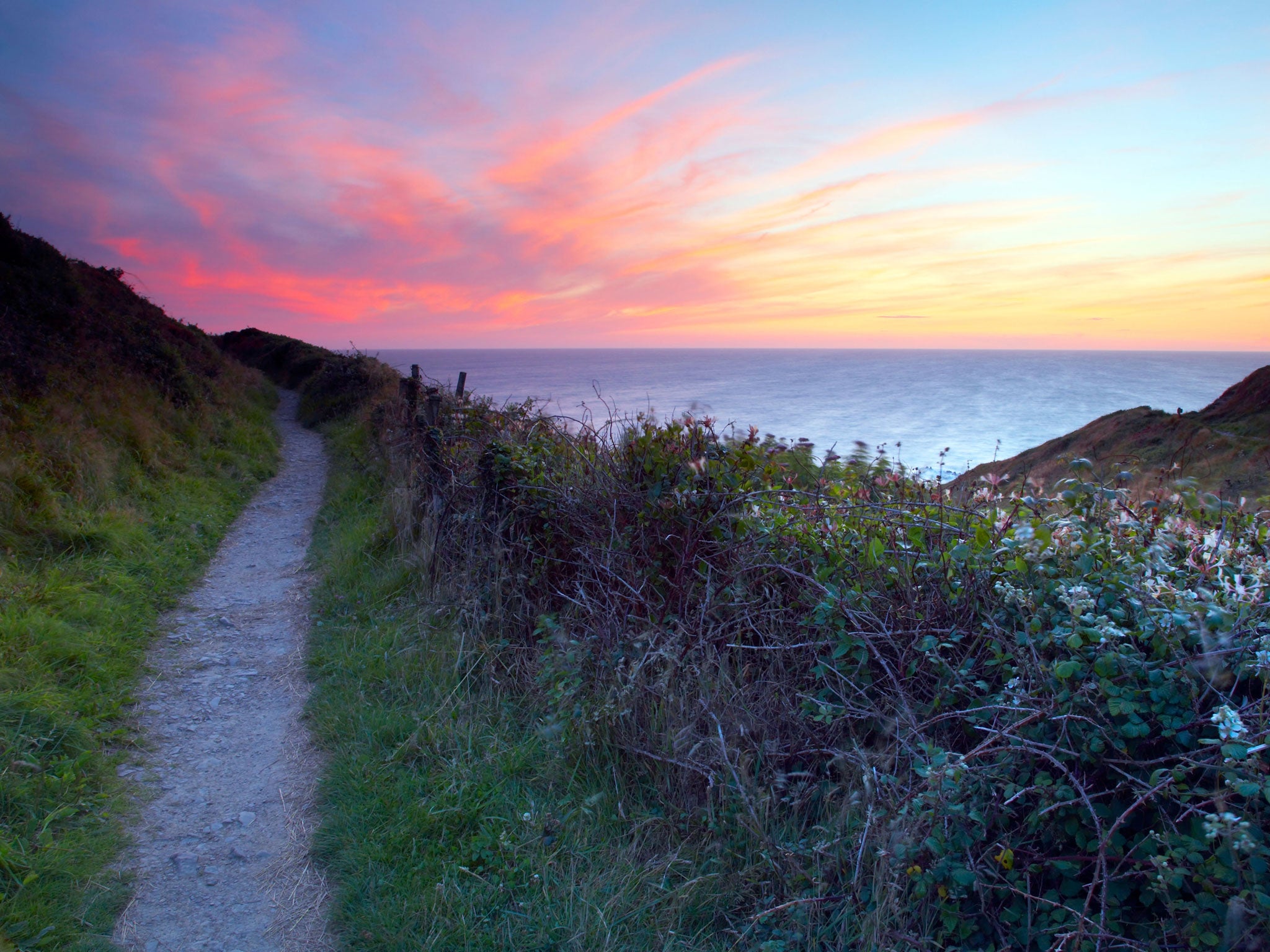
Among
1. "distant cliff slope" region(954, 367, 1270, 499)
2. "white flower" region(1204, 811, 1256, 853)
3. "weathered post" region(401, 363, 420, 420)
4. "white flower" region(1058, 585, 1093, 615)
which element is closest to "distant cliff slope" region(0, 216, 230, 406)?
"weathered post" region(401, 363, 420, 420)

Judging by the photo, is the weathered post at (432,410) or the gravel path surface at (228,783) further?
the weathered post at (432,410)

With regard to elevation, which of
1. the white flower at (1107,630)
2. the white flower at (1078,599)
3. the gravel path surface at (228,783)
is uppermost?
the white flower at (1078,599)

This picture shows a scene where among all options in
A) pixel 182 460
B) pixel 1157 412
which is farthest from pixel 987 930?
pixel 1157 412

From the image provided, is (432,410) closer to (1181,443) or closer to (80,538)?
(80,538)

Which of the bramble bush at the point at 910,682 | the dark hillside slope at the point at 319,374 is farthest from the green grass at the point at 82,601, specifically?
the dark hillside slope at the point at 319,374

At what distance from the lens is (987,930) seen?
2.29 metres

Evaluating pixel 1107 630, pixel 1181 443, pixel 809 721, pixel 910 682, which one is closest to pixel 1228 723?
pixel 1107 630

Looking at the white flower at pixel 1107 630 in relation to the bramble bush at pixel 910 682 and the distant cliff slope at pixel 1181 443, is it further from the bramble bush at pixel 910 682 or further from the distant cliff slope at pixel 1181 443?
the distant cliff slope at pixel 1181 443

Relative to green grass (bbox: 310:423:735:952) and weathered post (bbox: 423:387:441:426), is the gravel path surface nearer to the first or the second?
green grass (bbox: 310:423:735:952)

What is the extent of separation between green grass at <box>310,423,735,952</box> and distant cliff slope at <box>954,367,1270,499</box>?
6873 millimetres

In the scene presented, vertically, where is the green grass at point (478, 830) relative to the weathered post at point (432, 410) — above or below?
below

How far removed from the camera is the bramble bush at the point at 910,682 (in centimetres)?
214

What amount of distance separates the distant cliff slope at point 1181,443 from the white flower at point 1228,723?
666 centimetres

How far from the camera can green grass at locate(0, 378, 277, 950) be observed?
3.04 metres
